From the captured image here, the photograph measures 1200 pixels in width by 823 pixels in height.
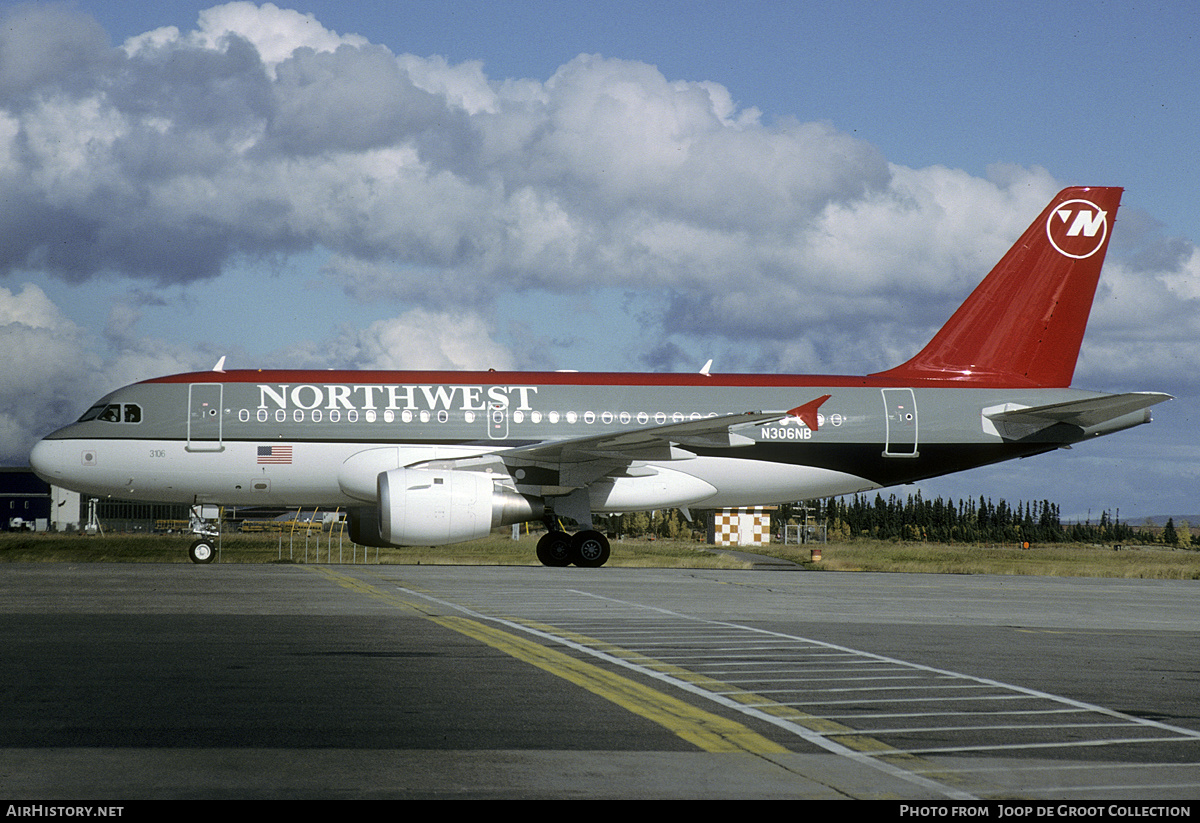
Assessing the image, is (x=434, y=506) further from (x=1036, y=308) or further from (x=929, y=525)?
(x=929, y=525)

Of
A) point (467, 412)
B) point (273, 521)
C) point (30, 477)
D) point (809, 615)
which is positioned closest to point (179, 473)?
point (467, 412)

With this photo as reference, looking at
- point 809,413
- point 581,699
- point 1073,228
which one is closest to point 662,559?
point 809,413

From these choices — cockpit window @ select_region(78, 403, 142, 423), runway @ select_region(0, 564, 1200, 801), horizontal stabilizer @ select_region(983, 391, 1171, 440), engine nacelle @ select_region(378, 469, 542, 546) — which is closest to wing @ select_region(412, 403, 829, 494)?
engine nacelle @ select_region(378, 469, 542, 546)

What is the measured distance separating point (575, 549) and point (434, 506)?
441 cm

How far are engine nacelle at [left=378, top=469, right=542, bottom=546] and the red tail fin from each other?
10.7 m

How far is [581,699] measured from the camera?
7.78m

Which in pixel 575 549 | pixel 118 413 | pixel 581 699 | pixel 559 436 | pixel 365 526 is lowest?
pixel 581 699

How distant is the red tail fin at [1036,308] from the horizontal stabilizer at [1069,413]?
47.0 inches

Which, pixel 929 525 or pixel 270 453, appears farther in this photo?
pixel 929 525

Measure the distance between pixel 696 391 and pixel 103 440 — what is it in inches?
496

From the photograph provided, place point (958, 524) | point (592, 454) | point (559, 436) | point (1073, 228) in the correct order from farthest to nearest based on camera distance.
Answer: point (958, 524) → point (1073, 228) → point (559, 436) → point (592, 454)

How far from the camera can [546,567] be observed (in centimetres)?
2475

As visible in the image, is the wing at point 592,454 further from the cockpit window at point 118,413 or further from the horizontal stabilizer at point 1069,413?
the cockpit window at point 118,413
